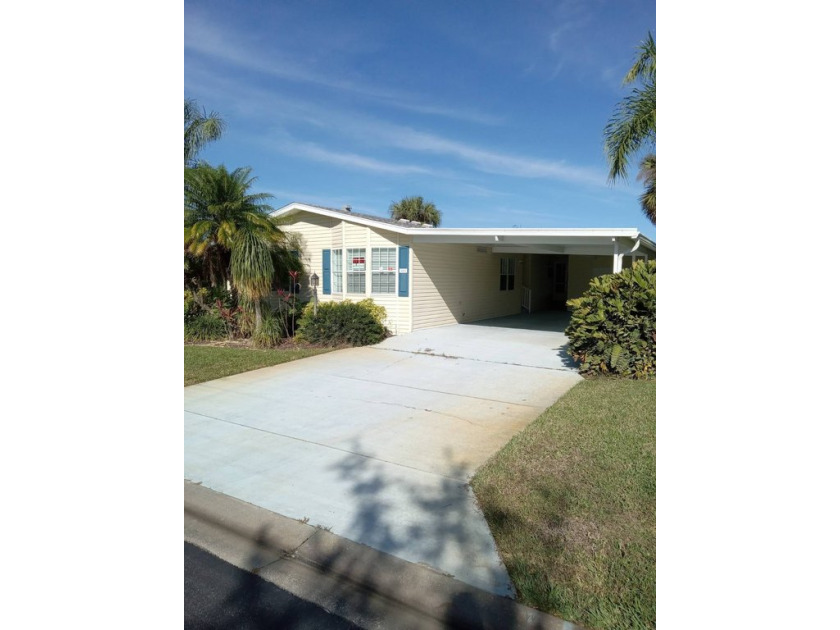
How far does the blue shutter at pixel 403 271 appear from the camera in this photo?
1239cm

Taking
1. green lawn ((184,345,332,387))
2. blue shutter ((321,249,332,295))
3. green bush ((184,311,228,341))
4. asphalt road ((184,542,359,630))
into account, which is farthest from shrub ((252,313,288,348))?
asphalt road ((184,542,359,630))

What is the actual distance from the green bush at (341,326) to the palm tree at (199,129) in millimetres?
8791

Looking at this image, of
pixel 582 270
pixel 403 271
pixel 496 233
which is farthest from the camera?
pixel 582 270

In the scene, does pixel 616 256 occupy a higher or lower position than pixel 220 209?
lower

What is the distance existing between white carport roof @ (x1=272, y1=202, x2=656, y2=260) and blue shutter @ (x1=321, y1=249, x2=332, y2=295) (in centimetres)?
114

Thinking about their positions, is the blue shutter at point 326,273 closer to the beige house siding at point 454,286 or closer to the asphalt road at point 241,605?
the beige house siding at point 454,286

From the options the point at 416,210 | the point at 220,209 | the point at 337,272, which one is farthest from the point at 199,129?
the point at 416,210

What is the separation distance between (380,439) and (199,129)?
617 inches

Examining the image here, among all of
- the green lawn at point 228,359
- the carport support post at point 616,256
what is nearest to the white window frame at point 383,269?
the green lawn at point 228,359

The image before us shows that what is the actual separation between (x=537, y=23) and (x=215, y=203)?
8328 mm

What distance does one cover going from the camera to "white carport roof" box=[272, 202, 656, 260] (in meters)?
10.4

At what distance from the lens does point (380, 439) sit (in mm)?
5133

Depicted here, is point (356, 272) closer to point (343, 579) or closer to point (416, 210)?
point (343, 579)
